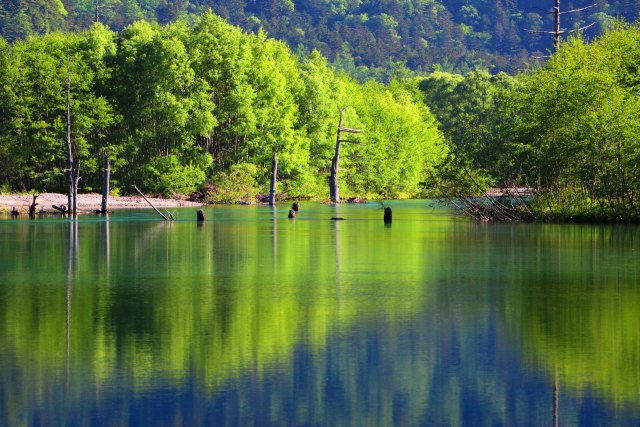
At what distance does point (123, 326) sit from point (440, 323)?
5.87 metres

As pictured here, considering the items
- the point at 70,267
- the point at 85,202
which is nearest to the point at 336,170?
the point at 85,202

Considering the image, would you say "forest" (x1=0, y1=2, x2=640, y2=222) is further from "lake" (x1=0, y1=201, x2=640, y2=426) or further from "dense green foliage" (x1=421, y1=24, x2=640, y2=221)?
"lake" (x1=0, y1=201, x2=640, y2=426)

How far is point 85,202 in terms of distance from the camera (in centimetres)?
8300

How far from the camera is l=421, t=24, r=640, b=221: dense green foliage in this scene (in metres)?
52.6

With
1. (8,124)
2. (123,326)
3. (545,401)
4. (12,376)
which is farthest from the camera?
(8,124)

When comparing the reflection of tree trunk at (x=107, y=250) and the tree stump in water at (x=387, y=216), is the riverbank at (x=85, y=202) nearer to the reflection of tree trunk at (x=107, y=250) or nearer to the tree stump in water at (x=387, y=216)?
the reflection of tree trunk at (x=107, y=250)

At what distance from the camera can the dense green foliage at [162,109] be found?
91.2 metres

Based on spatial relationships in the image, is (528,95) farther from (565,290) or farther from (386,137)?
(386,137)

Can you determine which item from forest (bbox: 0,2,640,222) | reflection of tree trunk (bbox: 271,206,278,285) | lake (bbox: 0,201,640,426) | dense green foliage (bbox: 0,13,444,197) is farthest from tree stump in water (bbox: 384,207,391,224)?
dense green foliage (bbox: 0,13,444,197)

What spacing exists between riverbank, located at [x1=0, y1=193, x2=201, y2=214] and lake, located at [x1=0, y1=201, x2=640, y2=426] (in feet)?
128

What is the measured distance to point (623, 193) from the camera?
53688mm

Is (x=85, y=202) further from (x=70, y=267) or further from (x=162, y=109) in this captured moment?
(x=70, y=267)

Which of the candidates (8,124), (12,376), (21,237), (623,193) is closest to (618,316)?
(12,376)

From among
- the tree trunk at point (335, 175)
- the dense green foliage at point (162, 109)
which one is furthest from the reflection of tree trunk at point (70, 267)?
the tree trunk at point (335, 175)
